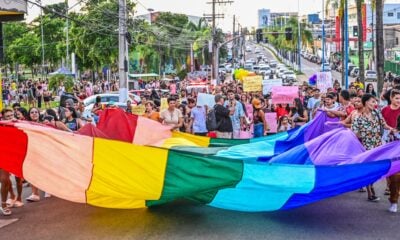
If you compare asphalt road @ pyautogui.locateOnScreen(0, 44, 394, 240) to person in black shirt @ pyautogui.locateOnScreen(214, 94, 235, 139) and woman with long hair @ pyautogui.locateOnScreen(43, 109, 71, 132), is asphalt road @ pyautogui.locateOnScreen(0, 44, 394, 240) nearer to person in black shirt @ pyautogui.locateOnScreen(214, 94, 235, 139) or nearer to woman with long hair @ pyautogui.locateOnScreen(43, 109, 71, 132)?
woman with long hair @ pyautogui.locateOnScreen(43, 109, 71, 132)

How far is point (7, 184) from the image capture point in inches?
392

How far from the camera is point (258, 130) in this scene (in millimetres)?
16547

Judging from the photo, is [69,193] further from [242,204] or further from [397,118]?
[397,118]

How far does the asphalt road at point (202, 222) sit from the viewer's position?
8406 mm

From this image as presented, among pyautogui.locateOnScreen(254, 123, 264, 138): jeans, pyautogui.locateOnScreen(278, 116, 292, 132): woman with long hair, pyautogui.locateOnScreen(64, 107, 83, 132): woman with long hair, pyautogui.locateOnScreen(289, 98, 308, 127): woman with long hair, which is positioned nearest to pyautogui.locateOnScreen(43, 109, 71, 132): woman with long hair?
pyautogui.locateOnScreen(64, 107, 83, 132): woman with long hair

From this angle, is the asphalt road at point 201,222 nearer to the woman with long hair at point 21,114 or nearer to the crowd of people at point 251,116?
the crowd of people at point 251,116

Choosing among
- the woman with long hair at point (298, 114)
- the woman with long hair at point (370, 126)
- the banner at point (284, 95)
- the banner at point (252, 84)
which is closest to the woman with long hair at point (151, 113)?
the woman with long hair at point (298, 114)

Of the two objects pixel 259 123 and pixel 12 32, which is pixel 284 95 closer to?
pixel 259 123

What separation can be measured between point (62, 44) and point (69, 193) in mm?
53896

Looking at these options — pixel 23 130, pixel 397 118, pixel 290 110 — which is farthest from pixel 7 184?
pixel 290 110

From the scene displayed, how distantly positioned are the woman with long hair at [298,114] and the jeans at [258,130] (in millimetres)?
768

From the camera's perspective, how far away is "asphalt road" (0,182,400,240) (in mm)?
8406

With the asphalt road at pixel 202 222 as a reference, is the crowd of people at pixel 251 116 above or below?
above

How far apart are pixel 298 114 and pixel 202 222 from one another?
7.92m
